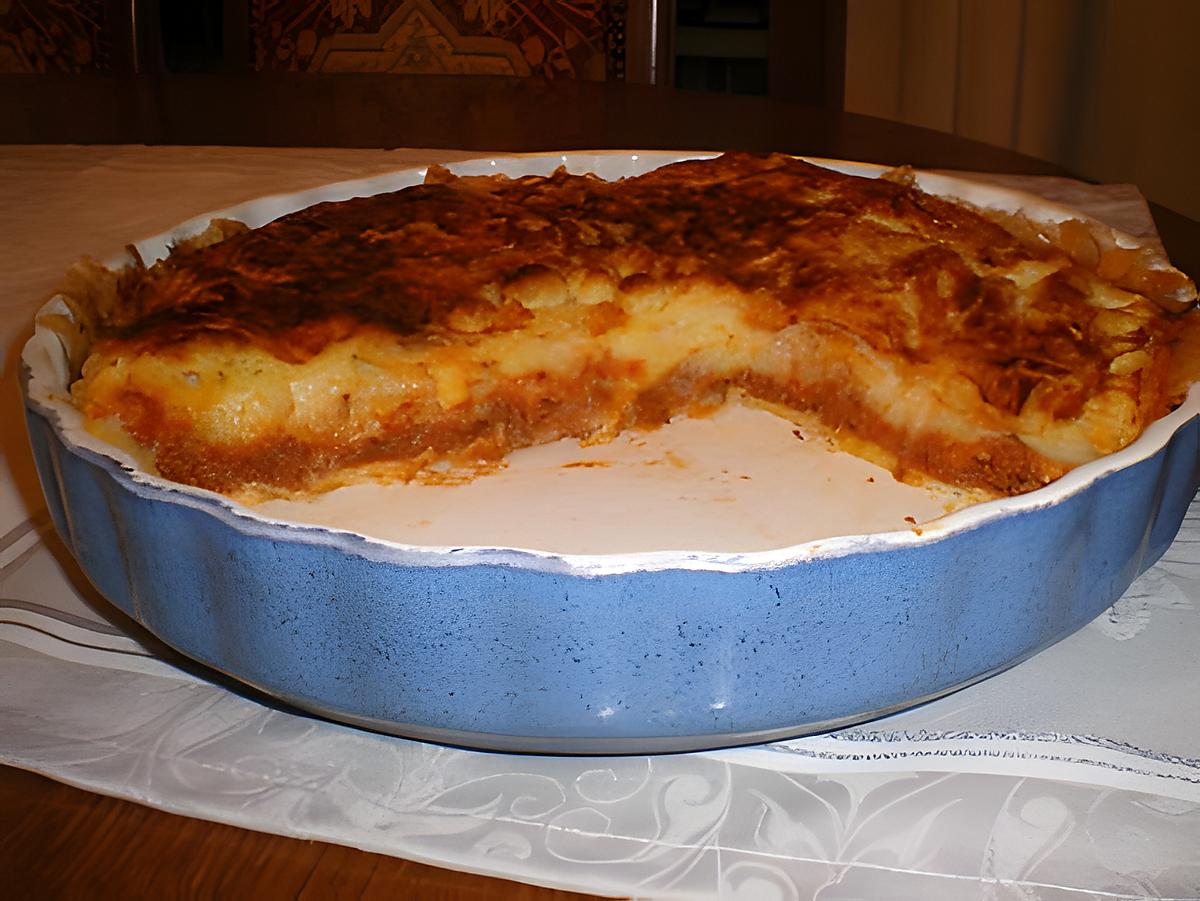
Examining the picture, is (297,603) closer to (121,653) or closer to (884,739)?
(121,653)

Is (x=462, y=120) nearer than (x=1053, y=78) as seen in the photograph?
Yes

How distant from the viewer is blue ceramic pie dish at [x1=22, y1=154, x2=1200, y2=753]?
2.12ft

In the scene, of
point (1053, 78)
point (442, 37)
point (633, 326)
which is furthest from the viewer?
point (1053, 78)

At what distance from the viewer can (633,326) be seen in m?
1.20

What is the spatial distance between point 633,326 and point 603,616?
58 cm

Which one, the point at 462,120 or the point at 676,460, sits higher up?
the point at 462,120

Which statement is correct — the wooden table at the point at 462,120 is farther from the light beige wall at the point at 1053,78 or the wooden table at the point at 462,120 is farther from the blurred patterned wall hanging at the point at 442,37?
the light beige wall at the point at 1053,78

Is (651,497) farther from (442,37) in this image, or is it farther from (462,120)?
(442,37)

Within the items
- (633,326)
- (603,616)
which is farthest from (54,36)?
(603,616)

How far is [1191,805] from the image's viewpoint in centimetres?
72

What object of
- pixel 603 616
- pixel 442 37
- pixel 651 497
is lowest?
pixel 651 497

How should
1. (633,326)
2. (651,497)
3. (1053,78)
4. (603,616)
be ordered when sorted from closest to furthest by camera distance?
(603,616) < (651,497) < (633,326) < (1053,78)

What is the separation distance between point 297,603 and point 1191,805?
0.50 metres

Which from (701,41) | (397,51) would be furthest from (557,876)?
(701,41)
